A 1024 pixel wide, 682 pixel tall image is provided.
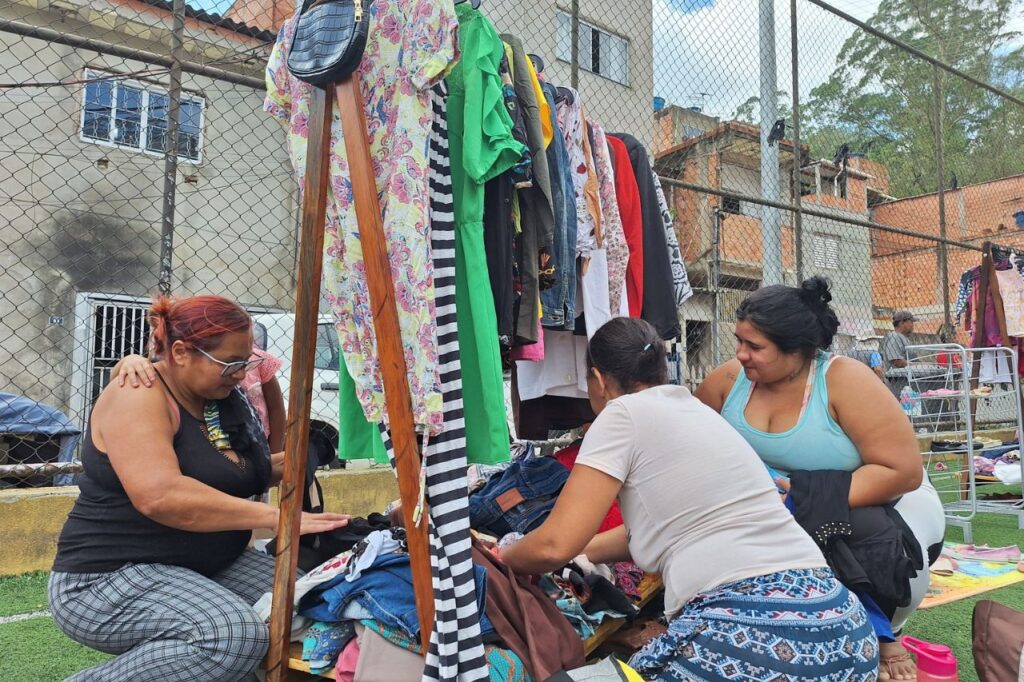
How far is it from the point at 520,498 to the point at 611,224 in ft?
3.77

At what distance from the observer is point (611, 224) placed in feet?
9.25

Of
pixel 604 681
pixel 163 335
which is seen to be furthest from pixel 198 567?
pixel 604 681

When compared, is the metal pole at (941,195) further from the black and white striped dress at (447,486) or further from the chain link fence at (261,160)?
the black and white striped dress at (447,486)

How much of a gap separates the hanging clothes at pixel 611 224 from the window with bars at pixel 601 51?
11.2ft

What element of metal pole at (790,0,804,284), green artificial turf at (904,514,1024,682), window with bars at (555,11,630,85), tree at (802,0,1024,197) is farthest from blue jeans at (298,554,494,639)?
tree at (802,0,1024,197)

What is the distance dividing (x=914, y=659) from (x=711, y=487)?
1.34 meters

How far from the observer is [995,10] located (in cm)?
1908

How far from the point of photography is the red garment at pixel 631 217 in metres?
2.91

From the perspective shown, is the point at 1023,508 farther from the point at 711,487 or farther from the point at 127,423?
the point at 127,423

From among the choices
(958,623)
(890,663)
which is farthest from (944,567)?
(890,663)

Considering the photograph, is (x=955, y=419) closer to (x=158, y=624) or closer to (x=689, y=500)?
(x=689, y=500)

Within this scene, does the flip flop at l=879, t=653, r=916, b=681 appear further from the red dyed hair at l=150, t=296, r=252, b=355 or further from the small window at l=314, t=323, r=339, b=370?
the small window at l=314, t=323, r=339, b=370

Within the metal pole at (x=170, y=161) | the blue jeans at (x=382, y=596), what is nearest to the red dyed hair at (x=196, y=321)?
the blue jeans at (x=382, y=596)

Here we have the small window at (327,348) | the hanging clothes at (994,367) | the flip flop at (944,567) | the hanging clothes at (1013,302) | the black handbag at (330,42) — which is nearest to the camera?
the black handbag at (330,42)
